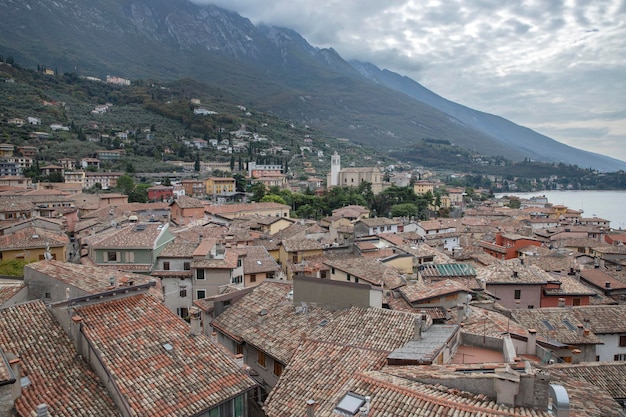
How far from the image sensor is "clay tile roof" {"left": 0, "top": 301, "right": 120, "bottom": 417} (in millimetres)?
8734

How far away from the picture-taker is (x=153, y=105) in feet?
575

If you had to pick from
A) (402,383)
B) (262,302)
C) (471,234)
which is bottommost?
(471,234)

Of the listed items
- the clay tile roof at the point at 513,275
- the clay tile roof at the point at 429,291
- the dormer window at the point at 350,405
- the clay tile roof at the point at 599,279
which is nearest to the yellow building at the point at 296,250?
the clay tile roof at the point at 513,275

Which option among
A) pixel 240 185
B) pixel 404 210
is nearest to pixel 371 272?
pixel 404 210

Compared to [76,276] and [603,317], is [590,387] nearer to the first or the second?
[603,317]

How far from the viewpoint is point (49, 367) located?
964 centimetres

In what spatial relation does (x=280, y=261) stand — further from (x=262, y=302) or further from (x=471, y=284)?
(x=262, y=302)

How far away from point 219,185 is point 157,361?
91.0m

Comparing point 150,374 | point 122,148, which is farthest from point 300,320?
point 122,148

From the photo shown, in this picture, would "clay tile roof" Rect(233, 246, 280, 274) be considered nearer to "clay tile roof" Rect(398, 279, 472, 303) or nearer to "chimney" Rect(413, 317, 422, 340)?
"clay tile roof" Rect(398, 279, 472, 303)

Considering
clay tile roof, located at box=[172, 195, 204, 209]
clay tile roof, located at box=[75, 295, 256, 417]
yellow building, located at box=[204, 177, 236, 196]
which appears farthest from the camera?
yellow building, located at box=[204, 177, 236, 196]

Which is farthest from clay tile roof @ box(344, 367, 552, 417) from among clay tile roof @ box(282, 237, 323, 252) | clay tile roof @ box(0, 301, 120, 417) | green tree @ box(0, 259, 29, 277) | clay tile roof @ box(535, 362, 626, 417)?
clay tile roof @ box(282, 237, 323, 252)

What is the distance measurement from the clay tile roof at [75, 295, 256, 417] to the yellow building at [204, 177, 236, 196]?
8770cm

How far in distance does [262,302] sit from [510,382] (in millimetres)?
10820
